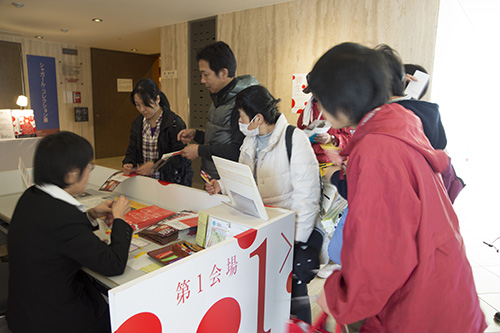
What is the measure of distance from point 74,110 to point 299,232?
7.66 m

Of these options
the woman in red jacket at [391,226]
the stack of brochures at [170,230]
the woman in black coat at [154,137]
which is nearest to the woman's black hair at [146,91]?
the woman in black coat at [154,137]

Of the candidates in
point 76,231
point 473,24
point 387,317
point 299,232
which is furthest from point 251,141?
point 473,24

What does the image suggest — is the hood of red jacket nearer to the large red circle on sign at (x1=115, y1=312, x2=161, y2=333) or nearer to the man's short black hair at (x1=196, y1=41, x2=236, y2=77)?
the large red circle on sign at (x1=115, y1=312, x2=161, y2=333)

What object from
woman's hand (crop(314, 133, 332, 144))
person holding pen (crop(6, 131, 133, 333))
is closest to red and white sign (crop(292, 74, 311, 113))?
woman's hand (crop(314, 133, 332, 144))

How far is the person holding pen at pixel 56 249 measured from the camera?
1.19 metres

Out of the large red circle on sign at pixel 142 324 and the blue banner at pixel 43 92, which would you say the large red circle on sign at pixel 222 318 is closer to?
the large red circle on sign at pixel 142 324

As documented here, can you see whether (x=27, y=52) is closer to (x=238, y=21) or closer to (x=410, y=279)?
(x=238, y=21)

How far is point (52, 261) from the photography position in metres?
1.21

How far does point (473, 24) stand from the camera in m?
3.46

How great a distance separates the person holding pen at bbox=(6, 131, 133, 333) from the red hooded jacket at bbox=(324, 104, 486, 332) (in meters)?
0.85

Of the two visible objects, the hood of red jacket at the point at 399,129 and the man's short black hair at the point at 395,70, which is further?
the man's short black hair at the point at 395,70

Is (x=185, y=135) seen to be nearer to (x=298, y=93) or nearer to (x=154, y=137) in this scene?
(x=154, y=137)

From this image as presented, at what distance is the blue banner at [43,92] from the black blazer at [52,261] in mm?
6998

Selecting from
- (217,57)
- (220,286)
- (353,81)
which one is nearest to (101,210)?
(220,286)
